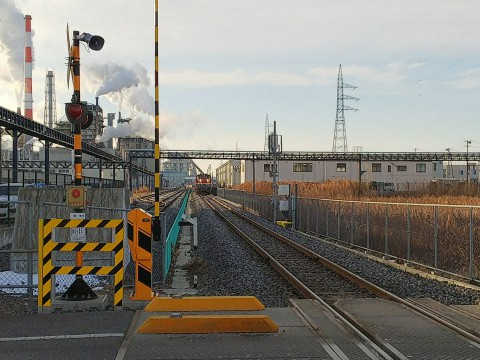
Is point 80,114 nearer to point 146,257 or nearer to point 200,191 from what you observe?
point 146,257

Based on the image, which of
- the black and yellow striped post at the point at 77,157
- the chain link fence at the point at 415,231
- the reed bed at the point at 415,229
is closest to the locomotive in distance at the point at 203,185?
the reed bed at the point at 415,229

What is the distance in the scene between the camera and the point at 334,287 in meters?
11.2

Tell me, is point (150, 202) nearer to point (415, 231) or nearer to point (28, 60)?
point (28, 60)

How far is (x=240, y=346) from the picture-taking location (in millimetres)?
6152

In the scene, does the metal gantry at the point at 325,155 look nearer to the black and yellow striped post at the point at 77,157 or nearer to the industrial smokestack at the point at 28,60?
the industrial smokestack at the point at 28,60

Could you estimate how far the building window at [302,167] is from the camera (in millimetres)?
99562

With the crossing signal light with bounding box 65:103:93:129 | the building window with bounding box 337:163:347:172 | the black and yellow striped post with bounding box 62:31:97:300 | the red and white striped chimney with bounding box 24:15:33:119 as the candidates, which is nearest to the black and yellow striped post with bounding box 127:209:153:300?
the black and yellow striped post with bounding box 62:31:97:300

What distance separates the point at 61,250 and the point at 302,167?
9309 cm

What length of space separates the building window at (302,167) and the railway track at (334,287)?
7917cm

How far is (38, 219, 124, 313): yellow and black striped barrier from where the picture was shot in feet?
25.8

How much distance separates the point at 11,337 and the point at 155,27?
7.12m

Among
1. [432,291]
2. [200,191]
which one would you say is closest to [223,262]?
[432,291]

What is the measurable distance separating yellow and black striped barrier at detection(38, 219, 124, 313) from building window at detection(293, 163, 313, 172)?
92.0 metres

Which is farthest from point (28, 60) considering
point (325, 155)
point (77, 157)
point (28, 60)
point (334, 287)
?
point (334, 287)
